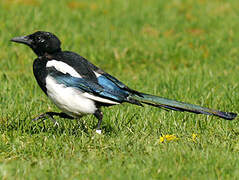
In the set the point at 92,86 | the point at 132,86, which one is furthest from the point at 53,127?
the point at 132,86

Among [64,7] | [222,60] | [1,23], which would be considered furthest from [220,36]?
[1,23]

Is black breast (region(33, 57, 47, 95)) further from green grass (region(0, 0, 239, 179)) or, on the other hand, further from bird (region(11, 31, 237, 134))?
green grass (region(0, 0, 239, 179))

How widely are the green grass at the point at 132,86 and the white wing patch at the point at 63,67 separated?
0.53 meters

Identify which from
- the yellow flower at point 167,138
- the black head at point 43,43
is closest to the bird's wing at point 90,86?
the black head at point 43,43

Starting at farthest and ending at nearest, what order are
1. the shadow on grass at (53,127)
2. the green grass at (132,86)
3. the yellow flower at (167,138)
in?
the shadow on grass at (53,127), the yellow flower at (167,138), the green grass at (132,86)

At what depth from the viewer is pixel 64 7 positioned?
995 centimetres

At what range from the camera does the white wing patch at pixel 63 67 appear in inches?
181

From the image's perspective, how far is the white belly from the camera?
451 centimetres

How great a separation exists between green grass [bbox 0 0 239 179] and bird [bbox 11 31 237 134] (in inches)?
9.4

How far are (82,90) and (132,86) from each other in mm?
2170

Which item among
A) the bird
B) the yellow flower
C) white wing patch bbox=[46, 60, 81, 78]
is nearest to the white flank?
the bird

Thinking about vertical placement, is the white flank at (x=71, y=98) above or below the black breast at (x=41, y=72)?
below

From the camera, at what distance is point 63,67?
4625 millimetres

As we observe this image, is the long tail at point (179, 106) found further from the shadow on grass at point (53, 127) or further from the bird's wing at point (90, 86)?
the shadow on grass at point (53, 127)
